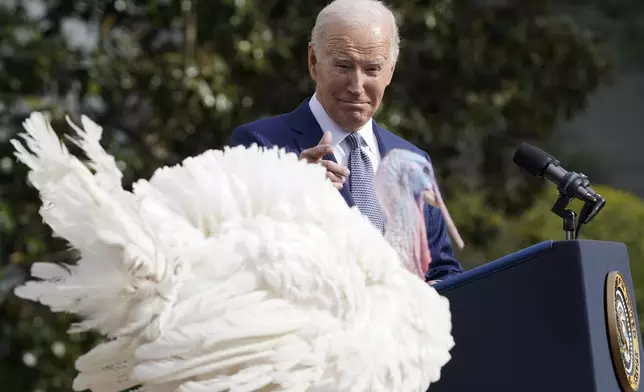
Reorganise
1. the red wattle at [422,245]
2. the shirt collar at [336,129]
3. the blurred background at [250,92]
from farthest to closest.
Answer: the blurred background at [250,92] → the shirt collar at [336,129] → the red wattle at [422,245]

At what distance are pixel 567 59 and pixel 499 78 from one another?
592 mm

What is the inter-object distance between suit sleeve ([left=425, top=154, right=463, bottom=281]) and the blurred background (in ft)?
10.6

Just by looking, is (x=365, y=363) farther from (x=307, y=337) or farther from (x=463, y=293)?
(x=463, y=293)

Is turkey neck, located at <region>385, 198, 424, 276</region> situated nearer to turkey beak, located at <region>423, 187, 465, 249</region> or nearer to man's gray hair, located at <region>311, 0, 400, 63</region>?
turkey beak, located at <region>423, 187, 465, 249</region>

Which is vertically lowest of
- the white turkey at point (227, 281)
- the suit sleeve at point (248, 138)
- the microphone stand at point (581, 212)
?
the white turkey at point (227, 281)

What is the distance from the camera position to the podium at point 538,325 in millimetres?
2943

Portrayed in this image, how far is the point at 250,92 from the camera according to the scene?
7266 mm

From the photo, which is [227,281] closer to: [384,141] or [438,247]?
[438,247]

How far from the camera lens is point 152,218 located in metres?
2.48

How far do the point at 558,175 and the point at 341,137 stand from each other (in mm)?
697

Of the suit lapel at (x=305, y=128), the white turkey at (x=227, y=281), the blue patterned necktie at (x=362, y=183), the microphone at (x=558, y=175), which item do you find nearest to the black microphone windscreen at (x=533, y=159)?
the microphone at (x=558, y=175)

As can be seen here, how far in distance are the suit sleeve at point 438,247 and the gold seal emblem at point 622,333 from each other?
0.53m

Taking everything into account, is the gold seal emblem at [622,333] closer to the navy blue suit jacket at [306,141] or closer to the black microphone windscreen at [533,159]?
the black microphone windscreen at [533,159]

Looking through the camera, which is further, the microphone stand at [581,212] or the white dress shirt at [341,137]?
the white dress shirt at [341,137]
